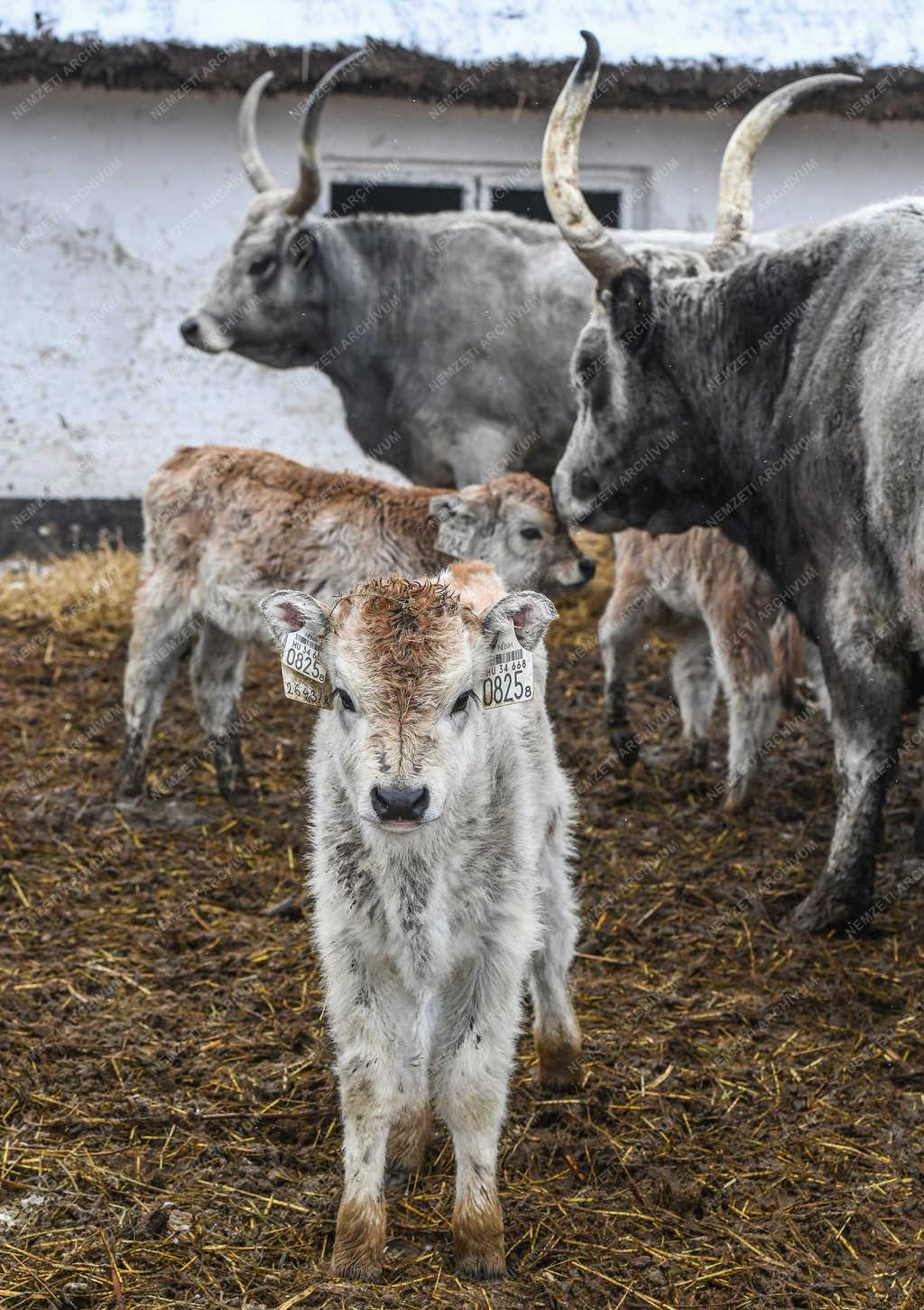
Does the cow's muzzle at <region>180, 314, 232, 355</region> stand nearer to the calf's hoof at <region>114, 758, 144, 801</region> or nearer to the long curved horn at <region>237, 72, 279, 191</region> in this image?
the long curved horn at <region>237, 72, 279, 191</region>

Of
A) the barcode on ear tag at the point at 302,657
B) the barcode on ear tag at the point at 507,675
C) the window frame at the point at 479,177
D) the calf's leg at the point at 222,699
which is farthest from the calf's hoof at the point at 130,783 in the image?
the window frame at the point at 479,177

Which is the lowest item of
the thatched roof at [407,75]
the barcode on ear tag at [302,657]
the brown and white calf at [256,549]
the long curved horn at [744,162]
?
the brown and white calf at [256,549]

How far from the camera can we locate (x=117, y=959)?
529cm

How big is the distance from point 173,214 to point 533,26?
116 inches

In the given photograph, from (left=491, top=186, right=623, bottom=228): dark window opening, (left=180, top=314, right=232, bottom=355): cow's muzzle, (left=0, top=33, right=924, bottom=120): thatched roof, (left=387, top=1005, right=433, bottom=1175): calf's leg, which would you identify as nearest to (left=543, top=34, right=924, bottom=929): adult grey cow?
(left=387, top=1005, right=433, bottom=1175): calf's leg

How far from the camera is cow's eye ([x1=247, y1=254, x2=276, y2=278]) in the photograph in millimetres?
8508

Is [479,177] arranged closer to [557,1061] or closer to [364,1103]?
[557,1061]

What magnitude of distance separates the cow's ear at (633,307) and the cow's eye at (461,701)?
9.85 feet

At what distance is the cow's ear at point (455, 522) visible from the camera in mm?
6195

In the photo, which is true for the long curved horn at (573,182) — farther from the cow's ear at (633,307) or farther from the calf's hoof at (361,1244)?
the calf's hoof at (361,1244)

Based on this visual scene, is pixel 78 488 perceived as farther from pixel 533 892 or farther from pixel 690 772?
pixel 533 892

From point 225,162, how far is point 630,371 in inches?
225

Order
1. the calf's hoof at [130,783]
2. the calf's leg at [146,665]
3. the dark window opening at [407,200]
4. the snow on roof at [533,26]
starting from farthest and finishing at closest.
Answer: the dark window opening at [407,200], the snow on roof at [533,26], the calf's hoof at [130,783], the calf's leg at [146,665]

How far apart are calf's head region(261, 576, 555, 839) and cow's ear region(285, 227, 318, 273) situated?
524 centimetres
